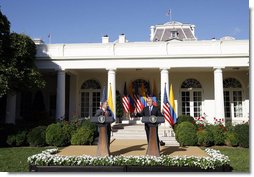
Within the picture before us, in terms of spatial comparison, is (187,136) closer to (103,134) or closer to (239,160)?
(239,160)

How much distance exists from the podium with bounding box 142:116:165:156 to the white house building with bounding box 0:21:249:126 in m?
8.29

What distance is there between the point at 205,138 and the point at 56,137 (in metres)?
6.33

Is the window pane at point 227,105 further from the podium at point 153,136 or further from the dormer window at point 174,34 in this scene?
the dormer window at point 174,34

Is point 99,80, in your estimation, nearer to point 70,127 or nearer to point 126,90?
point 126,90

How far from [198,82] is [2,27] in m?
12.4

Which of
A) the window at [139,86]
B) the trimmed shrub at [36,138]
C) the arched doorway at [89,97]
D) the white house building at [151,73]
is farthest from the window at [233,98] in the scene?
the trimmed shrub at [36,138]

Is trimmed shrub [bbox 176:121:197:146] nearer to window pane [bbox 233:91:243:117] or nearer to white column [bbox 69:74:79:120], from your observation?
window pane [bbox 233:91:243:117]

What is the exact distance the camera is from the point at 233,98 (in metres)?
18.7

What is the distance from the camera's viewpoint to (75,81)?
62.7 feet

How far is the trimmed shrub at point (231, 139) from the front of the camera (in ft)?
39.1

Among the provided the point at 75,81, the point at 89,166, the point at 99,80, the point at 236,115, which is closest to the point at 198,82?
the point at 236,115

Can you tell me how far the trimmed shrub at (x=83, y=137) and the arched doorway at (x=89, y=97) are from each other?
710cm

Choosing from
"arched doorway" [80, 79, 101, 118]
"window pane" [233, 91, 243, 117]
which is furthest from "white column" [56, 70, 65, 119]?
"window pane" [233, 91, 243, 117]

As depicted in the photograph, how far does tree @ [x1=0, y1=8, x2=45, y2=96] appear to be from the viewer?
41.1ft
